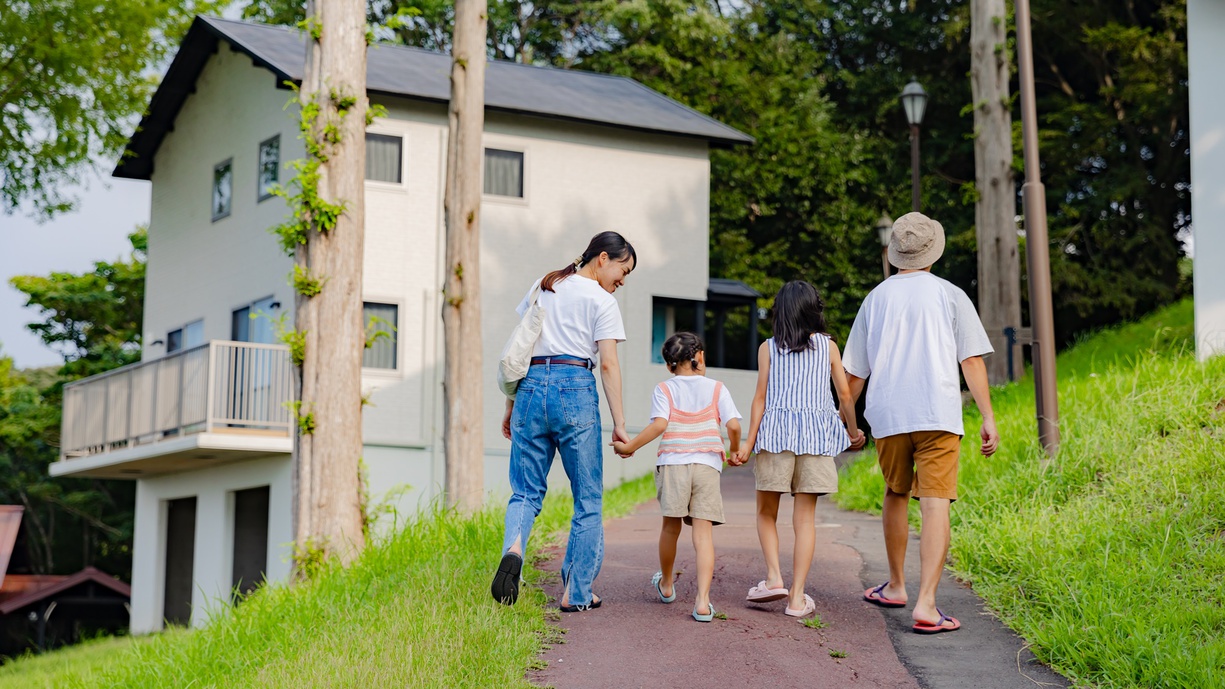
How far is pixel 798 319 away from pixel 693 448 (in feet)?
2.92

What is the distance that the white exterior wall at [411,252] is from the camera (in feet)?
73.6

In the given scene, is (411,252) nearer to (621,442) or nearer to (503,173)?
(503,173)

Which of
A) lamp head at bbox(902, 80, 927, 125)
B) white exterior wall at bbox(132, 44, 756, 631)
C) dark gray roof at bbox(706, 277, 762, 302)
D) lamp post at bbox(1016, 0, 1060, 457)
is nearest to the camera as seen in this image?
lamp post at bbox(1016, 0, 1060, 457)

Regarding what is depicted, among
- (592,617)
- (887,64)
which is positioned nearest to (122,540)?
(887,64)

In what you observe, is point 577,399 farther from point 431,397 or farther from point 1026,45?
point 431,397

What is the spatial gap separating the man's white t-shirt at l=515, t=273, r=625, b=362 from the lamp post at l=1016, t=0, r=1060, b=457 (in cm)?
489

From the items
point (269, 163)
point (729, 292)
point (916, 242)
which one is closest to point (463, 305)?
point (916, 242)

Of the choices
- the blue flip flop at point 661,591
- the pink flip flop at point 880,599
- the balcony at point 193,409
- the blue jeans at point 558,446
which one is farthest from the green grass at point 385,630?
the balcony at point 193,409

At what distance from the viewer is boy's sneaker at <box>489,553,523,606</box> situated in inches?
250

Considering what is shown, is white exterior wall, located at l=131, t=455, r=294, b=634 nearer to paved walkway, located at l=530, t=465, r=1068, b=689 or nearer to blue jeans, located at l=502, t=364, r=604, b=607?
paved walkway, located at l=530, t=465, r=1068, b=689

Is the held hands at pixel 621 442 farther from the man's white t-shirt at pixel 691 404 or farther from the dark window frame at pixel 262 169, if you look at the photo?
the dark window frame at pixel 262 169

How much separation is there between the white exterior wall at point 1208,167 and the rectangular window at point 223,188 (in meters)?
17.6

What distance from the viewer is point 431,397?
2262 cm

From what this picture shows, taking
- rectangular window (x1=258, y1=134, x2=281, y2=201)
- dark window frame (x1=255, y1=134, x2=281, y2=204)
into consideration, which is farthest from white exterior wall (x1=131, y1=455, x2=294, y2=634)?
rectangular window (x1=258, y1=134, x2=281, y2=201)
